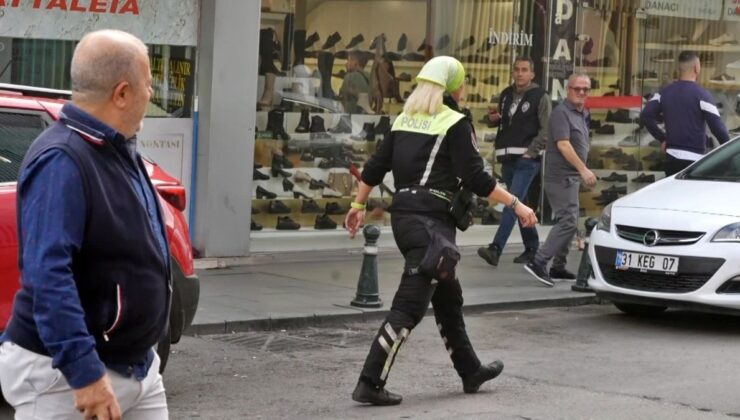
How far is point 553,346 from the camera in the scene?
980cm

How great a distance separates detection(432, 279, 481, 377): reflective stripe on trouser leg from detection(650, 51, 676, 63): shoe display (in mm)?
10568

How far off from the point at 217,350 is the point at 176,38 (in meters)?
4.36

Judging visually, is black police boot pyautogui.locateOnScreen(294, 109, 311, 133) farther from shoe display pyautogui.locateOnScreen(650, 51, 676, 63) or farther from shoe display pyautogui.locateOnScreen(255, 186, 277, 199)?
shoe display pyautogui.locateOnScreen(650, 51, 676, 63)

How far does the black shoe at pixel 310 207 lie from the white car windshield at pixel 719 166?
4.28 meters

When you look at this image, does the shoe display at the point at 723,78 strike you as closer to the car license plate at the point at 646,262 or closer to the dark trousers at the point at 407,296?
the car license plate at the point at 646,262

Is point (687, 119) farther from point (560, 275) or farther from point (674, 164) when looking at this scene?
point (560, 275)

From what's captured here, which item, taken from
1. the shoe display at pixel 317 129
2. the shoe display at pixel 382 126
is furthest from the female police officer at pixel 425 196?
the shoe display at pixel 382 126

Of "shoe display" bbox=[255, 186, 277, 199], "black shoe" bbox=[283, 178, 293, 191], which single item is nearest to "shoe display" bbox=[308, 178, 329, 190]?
"black shoe" bbox=[283, 178, 293, 191]

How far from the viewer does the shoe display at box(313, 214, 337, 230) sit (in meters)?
14.6

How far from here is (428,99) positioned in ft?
25.2

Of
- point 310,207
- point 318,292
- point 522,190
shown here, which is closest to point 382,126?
point 310,207

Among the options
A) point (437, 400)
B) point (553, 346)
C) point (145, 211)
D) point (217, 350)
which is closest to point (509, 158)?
point (553, 346)

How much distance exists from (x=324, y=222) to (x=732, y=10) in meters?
7.25

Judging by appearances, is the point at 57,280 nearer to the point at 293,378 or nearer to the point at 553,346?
Answer: the point at 293,378
